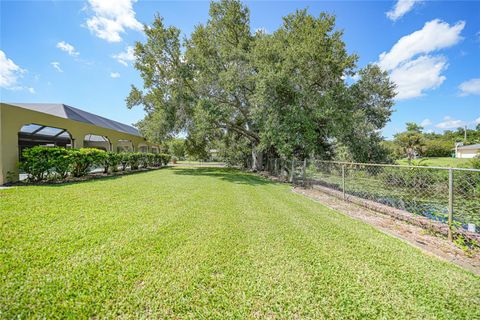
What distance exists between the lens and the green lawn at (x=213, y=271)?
178 centimetres

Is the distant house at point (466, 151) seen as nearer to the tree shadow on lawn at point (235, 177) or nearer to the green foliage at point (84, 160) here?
the tree shadow on lawn at point (235, 177)

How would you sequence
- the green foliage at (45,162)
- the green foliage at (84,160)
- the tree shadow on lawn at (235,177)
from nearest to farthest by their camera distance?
the green foliage at (45,162) < the green foliage at (84,160) < the tree shadow on lawn at (235,177)

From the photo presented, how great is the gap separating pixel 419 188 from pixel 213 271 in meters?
5.10

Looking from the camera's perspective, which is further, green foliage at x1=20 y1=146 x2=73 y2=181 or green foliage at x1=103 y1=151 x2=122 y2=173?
green foliage at x1=103 y1=151 x2=122 y2=173

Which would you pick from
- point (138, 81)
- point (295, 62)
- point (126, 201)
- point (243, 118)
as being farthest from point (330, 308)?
point (138, 81)

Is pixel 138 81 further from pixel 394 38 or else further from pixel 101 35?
pixel 394 38

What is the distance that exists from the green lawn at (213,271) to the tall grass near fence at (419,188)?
146cm

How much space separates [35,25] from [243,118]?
12633 mm

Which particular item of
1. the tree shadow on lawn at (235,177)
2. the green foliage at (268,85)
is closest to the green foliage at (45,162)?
the green foliage at (268,85)

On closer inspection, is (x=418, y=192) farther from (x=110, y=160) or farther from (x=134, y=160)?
(x=134, y=160)

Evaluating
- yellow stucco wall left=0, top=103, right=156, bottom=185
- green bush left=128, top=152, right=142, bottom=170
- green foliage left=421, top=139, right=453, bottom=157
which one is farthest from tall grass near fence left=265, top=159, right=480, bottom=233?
green foliage left=421, top=139, right=453, bottom=157

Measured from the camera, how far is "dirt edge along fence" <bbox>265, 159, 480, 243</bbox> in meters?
3.38

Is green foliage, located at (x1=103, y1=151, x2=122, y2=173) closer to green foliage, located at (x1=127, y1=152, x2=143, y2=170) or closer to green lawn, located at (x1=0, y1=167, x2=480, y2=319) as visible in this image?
green foliage, located at (x1=127, y1=152, x2=143, y2=170)

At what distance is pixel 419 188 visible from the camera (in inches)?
174
